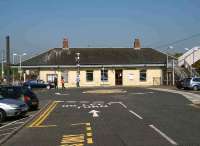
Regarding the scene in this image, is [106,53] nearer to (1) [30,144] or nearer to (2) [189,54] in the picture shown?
(2) [189,54]

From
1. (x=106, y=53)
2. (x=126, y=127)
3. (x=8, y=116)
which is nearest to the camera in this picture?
(x=126, y=127)

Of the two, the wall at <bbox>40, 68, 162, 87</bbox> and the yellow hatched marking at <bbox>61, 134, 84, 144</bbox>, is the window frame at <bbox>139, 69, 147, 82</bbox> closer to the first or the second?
the wall at <bbox>40, 68, 162, 87</bbox>

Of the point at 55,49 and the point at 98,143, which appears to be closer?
the point at 98,143

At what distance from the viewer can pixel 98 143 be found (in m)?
12.5

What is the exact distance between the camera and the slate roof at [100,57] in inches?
2699

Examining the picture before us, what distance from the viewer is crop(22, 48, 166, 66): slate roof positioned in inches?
2699

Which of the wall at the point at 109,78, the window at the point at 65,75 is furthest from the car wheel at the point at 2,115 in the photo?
the window at the point at 65,75

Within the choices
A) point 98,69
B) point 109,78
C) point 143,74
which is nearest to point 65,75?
point 98,69

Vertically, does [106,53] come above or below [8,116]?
above

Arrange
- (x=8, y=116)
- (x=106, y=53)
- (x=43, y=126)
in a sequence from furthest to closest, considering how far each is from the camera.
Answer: (x=106, y=53) → (x=8, y=116) → (x=43, y=126)

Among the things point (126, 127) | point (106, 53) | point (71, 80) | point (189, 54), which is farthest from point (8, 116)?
point (189, 54)

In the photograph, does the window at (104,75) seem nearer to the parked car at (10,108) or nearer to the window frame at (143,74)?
the window frame at (143,74)

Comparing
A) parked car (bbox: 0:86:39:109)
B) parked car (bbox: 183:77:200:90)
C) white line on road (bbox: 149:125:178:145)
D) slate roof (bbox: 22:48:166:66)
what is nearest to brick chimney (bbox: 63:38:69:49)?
slate roof (bbox: 22:48:166:66)

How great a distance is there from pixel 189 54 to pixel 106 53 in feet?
45.8
